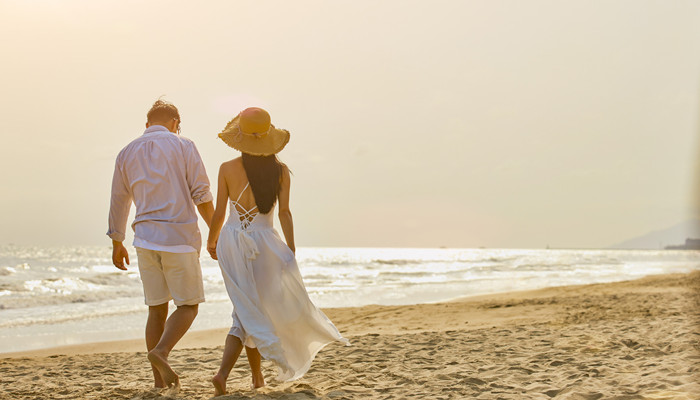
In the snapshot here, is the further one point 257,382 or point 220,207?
point 257,382

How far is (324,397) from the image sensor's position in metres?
3.78

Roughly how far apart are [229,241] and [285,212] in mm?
400

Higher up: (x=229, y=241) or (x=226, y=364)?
(x=229, y=241)

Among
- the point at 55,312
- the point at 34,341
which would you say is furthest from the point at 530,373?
the point at 55,312

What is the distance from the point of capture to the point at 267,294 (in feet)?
12.3

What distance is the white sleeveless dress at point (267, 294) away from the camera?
3.68m

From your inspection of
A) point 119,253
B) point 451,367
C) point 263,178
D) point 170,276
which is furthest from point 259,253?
point 451,367

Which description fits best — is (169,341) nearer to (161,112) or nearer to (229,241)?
(229,241)

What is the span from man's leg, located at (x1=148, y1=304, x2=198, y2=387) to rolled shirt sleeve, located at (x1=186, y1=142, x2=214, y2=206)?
0.72 meters

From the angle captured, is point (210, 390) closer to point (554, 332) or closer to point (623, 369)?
point (623, 369)

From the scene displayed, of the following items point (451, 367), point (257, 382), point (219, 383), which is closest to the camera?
point (219, 383)

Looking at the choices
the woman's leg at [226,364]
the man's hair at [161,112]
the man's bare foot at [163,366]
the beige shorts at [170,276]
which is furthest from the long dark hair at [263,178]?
the man's bare foot at [163,366]

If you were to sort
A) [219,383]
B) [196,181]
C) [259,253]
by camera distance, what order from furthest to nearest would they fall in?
1. [196,181]
2. [259,253]
3. [219,383]

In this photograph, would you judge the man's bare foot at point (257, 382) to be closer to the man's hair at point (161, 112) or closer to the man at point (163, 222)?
the man at point (163, 222)
